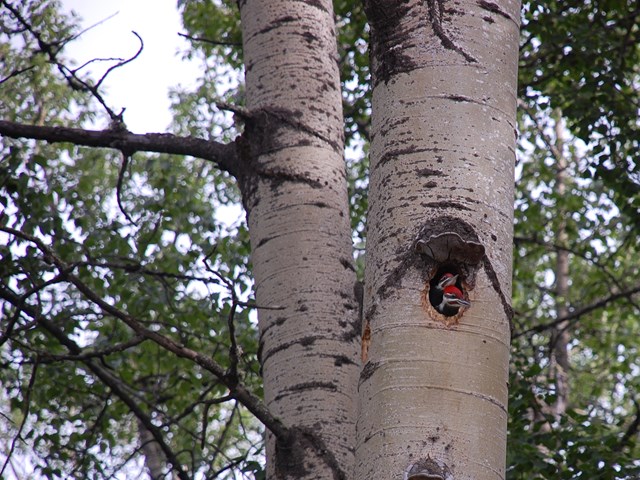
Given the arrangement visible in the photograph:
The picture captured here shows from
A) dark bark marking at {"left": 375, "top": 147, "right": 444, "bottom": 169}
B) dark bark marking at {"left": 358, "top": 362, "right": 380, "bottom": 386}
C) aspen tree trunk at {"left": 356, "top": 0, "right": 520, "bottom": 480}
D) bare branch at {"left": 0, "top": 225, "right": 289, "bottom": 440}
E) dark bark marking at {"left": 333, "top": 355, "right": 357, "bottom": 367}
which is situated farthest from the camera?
dark bark marking at {"left": 333, "top": 355, "right": 357, "bottom": 367}

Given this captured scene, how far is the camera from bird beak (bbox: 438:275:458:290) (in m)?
1.65

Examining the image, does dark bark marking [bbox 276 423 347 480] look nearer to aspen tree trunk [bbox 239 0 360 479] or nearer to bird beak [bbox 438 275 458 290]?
aspen tree trunk [bbox 239 0 360 479]

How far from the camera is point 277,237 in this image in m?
2.72

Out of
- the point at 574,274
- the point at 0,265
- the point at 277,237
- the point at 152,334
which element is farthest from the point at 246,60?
the point at 574,274

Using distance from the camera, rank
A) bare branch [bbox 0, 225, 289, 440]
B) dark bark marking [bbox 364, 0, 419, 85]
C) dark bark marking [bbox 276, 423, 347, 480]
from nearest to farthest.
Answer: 1. dark bark marking [bbox 364, 0, 419, 85]
2. bare branch [bbox 0, 225, 289, 440]
3. dark bark marking [bbox 276, 423, 347, 480]

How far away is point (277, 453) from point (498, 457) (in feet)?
3.29

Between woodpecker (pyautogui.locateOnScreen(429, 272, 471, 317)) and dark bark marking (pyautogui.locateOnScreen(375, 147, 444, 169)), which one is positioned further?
dark bark marking (pyautogui.locateOnScreen(375, 147, 444, 169))

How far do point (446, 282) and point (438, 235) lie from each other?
0.09m

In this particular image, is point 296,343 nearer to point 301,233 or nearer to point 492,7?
point 301,233

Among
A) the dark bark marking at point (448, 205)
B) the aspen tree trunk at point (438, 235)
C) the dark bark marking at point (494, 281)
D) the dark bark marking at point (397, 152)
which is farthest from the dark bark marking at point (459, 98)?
the dark bark marking at point (494, 281)

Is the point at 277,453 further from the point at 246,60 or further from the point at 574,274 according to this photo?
the point at 574,274

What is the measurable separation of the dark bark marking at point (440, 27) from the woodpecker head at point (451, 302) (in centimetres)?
54

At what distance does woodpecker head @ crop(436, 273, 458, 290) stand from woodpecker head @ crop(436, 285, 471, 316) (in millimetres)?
16

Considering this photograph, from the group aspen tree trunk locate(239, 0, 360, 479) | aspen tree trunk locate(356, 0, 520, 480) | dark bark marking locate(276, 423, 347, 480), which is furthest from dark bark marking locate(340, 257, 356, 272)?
aspen tree trunk locate(356, 0, 520, 480)
